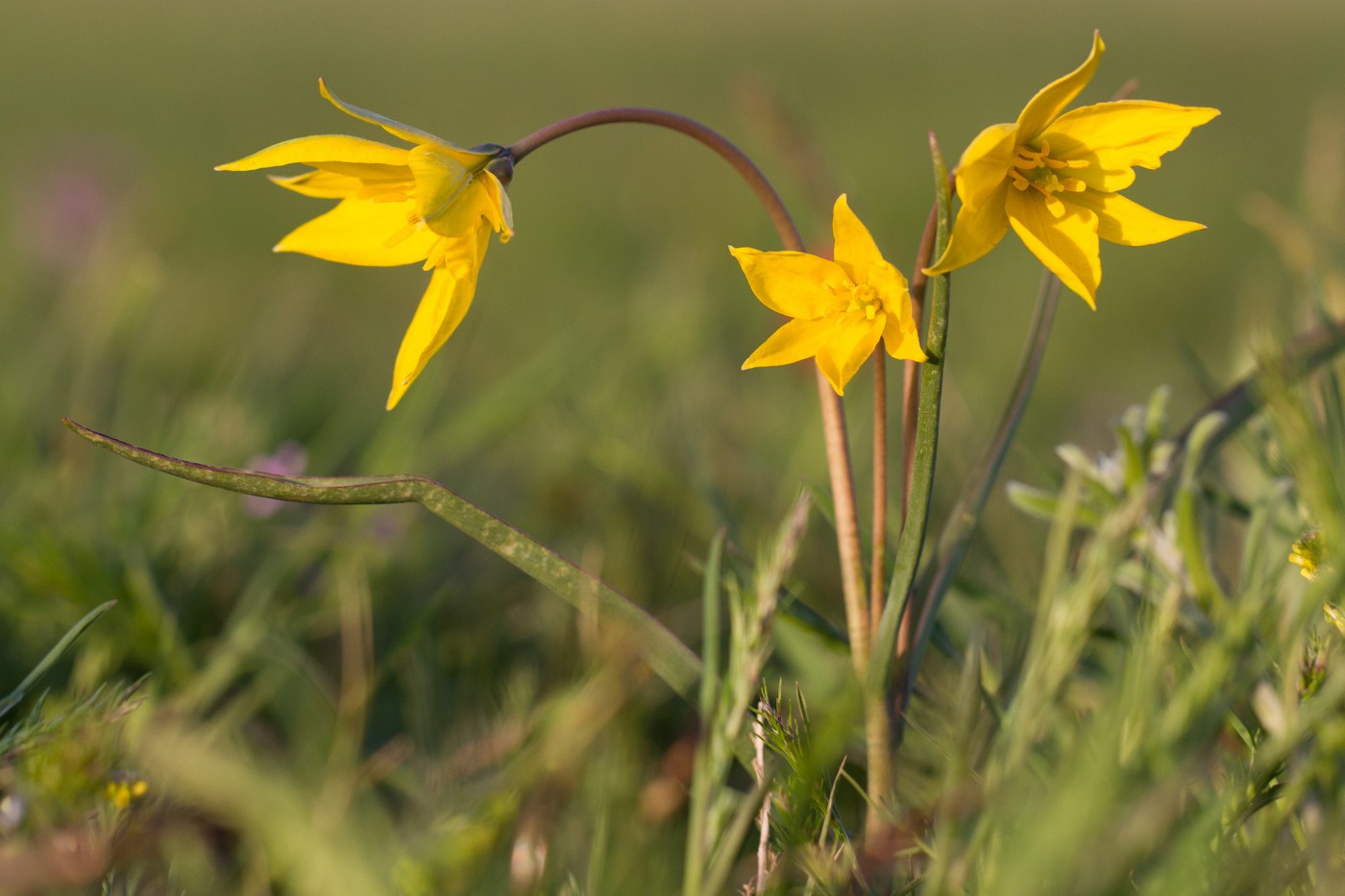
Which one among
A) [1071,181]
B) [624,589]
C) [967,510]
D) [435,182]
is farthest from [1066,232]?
[624,589]

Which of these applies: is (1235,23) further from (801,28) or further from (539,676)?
(539,676)

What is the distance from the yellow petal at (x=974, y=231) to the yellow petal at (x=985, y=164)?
0.03 feet

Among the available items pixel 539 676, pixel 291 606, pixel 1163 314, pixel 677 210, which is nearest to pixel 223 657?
pixel 291 606

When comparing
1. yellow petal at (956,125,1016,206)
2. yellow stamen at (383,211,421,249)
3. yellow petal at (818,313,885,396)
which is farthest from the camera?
yellow stamen at (383,211,421,249)

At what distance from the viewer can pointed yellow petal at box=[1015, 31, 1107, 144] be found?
3.06ft

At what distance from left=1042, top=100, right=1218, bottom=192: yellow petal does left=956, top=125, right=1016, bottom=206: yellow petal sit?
8 cm

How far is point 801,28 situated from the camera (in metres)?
10.1

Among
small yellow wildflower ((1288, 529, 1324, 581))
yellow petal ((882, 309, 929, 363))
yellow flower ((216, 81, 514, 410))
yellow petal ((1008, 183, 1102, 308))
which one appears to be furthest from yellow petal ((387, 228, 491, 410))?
small yellow wildflower ((1288, 529, 1324, 581))

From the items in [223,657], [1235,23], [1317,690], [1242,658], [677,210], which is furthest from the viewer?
[1235,23]

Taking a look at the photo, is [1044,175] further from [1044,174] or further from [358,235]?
[358,235]

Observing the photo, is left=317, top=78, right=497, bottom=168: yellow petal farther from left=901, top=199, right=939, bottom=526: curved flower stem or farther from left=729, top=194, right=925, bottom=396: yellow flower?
left=901, top=199, right=939, bottom=526: curved flower stem

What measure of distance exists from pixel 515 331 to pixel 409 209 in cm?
283

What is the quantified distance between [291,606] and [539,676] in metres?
0.37

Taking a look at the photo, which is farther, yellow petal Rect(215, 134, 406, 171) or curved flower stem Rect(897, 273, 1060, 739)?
curved flower stem Rect(897, 273, 1060, 739)
